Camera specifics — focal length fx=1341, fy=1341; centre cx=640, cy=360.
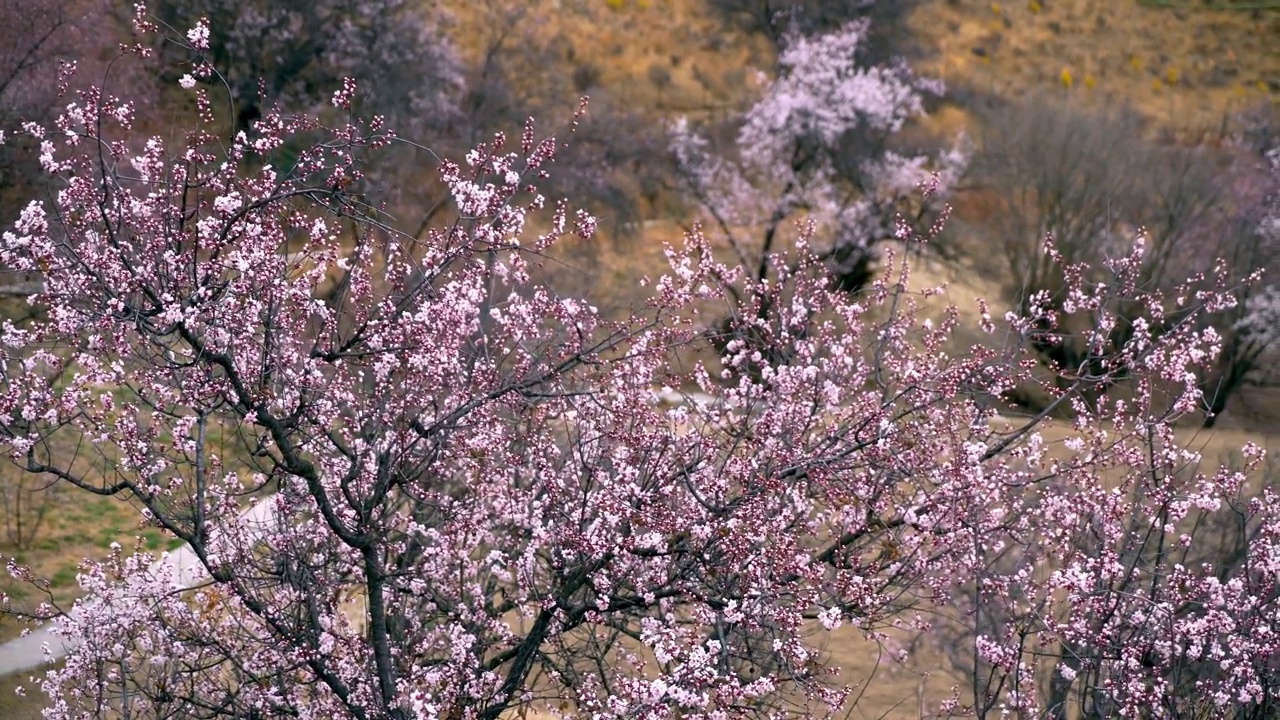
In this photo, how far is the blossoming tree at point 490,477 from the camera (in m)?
5.44

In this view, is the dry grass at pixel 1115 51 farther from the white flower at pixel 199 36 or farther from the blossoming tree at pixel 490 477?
the white flower at pixel 199 36

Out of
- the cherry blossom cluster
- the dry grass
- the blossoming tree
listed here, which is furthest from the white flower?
the dry grass

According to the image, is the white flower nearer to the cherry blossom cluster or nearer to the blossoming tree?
the blossoming tree

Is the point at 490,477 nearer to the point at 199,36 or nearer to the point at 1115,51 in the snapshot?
the point at 199,36

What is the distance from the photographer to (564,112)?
2773 centimetres

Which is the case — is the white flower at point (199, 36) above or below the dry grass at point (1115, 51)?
below

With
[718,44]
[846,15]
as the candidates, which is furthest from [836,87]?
[718,44]

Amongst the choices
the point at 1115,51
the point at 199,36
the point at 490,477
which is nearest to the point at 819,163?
the point at 1115,51

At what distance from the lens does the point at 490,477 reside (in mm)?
6742

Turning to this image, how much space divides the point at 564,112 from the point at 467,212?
22476mm

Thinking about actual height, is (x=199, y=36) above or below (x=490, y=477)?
above

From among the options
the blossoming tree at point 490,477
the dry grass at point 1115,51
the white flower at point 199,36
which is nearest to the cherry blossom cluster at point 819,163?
the dry grass at point 1115,51

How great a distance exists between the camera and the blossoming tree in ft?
17.9

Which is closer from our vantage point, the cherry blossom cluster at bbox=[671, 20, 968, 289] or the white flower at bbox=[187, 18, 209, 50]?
the white flower at bbox=[187, 18, 209, 50]
